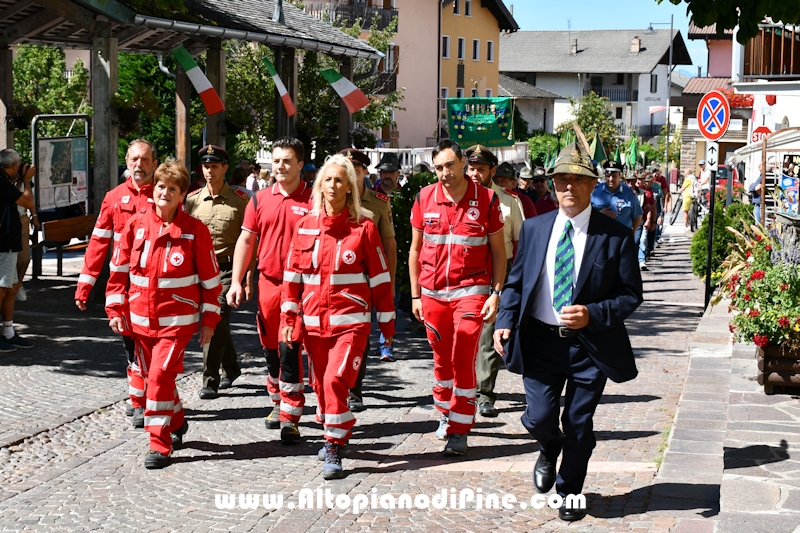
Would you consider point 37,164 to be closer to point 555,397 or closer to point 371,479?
point 371,479

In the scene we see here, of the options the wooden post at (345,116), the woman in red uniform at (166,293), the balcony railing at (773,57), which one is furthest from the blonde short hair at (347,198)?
the balcony railing at (773,57)

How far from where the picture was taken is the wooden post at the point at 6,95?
1588 cm

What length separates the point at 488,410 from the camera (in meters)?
8.80

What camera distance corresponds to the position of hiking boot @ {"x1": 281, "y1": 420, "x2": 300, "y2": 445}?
7.78 metres

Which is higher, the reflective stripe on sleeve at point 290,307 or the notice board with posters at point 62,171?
the notice board with posters at point 62,171

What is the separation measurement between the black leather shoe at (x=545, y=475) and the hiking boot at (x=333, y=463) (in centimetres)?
123

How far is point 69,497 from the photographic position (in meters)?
6.62

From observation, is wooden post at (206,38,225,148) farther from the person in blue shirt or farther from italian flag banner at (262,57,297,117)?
the person in blue shirt

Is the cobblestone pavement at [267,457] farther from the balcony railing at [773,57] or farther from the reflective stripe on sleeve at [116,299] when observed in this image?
the balcony railing at [773,57]

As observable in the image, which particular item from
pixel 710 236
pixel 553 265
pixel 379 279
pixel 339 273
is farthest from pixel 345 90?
pixel 553 265

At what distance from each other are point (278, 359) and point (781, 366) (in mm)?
3725

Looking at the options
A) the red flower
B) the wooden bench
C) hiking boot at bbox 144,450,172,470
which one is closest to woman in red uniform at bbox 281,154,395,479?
hiking boot at bbox 144,450,172,470

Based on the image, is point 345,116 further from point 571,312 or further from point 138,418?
point 571,312

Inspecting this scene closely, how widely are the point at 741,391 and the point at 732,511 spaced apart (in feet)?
10.9
